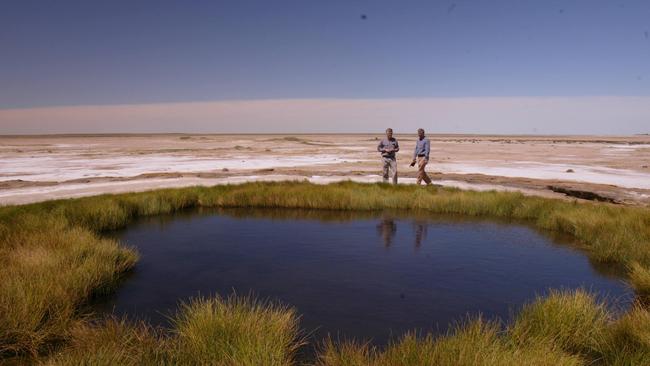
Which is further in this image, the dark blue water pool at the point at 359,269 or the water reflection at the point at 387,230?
the water reflection at the point at 387,230

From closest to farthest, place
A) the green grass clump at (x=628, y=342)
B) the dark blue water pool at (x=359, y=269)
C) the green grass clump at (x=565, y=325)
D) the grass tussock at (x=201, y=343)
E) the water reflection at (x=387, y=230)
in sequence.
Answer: the grass tussock at (x=201, y=343) < the green grass clump at (x=628, y=342) < the green grass clump at (x=565, y=325) < the dark blue water pool at (x=359, y=269) < the water reflection at (x=387, y=230)

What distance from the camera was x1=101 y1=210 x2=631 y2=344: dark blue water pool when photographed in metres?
6.88

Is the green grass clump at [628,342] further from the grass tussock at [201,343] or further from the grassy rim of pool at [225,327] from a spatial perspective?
the grass tussock at [201,343]

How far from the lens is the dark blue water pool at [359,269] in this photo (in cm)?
688

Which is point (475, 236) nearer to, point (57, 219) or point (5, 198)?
point (57, 219)

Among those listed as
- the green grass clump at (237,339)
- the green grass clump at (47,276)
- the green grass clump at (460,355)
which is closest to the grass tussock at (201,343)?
the green grass clump at (237,339)

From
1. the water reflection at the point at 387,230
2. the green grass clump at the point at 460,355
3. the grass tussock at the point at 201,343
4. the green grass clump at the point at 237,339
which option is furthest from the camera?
the water reflection at the point at 387,230

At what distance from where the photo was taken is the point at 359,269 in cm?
890

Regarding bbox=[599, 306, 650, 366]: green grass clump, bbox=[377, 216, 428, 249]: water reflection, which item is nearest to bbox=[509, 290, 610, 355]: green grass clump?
bbox=[599, 306, 650, 366]: green grass clump

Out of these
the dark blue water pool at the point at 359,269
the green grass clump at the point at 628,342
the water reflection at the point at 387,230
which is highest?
the green grass clump at the point at 628,342

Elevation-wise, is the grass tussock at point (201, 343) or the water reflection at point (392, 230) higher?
the grass tussock at point (201, 343)

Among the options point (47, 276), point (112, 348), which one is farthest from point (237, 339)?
point (47, 276)

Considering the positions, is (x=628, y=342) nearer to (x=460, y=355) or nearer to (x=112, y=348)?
(x=460, y=355)

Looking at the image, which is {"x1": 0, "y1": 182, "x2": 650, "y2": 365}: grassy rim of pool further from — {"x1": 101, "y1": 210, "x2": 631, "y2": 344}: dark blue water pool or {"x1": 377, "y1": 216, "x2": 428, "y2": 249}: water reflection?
{"x1": 377, "y1": 216, "x2": 428, "y2": 249}: water reflection
